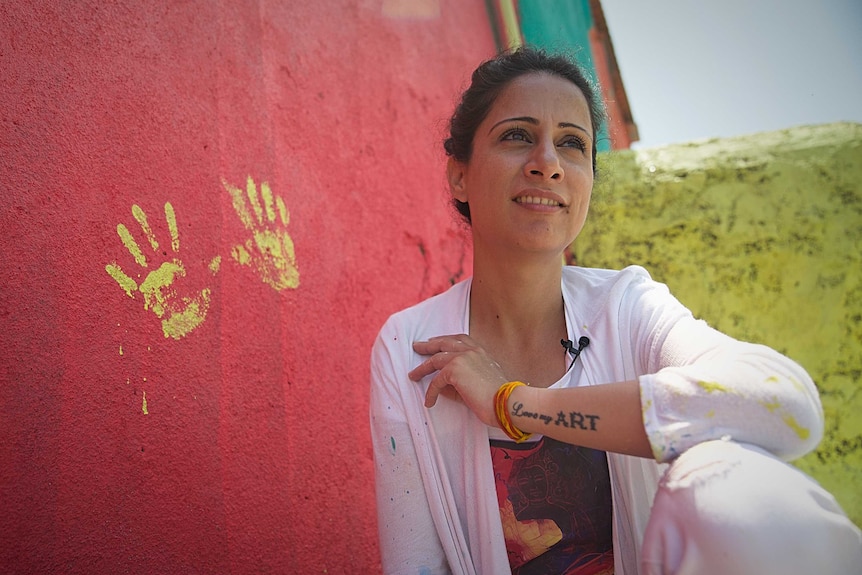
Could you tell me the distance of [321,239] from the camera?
94.6 inches

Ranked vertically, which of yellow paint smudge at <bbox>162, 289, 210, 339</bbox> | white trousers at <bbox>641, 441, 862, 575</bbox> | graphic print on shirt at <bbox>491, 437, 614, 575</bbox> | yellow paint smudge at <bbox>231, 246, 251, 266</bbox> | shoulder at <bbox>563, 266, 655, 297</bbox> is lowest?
graphic print on shirt at <bbox>491, 437, 614, 575</bbox>

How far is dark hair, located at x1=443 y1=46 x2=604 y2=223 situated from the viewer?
204 centimetres

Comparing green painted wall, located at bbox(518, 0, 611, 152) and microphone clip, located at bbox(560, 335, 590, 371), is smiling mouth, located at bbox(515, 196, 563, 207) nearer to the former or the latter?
microphone clip, located at bbox(560, 335, 590, 371)

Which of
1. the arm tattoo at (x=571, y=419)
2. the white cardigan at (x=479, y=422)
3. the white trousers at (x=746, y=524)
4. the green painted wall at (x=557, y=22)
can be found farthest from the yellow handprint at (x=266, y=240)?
the green painted wall at (x=557, y=22)

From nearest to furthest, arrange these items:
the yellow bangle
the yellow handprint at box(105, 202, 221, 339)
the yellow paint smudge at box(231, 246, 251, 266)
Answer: the yellow bangle, the yellow handprint at box(105, 202, 221, 339), the yellow paint smudge at box(231, 246, 251, 266)

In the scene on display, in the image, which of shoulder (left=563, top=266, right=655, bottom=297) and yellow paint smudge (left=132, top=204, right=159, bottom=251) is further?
shoulder (left=563, top=266, right=655, bottom=297)

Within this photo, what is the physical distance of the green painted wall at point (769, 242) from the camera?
9.74 ft

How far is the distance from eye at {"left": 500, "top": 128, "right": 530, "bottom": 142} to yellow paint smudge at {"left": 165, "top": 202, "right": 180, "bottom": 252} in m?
0.96

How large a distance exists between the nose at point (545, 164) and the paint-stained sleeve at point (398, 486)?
1.98ft

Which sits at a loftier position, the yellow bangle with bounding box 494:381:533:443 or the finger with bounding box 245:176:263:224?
the finger with bounding box 245:176:263:224

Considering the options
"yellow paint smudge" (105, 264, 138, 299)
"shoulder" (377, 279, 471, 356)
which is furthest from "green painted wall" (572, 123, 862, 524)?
"yellow paint smudge" (105, 264, 138, 299)

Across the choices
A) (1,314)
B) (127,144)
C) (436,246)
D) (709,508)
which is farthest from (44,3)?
(436,246)

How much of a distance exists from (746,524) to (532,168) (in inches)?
41.8

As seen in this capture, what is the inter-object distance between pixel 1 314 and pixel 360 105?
→ 5.90 feet
